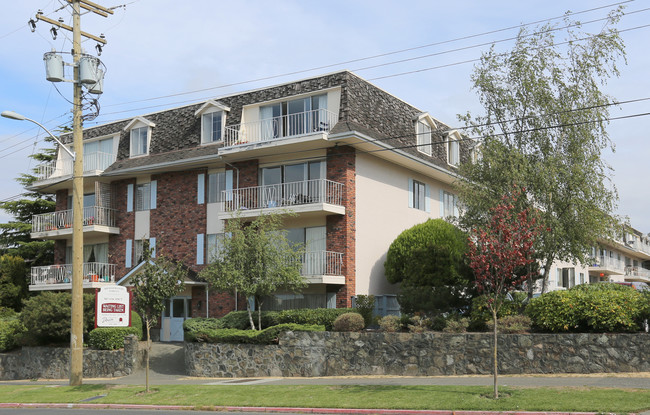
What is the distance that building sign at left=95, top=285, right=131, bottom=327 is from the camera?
2281 centimetres

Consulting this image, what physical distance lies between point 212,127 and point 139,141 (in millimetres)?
5060

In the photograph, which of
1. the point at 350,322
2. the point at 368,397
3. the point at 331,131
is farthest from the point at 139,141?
the point at 368,397

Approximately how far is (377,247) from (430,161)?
5.11m

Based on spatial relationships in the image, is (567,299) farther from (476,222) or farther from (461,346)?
(476,222)

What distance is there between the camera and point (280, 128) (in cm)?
2811

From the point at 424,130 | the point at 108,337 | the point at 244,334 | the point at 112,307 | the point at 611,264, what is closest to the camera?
the point at 244,334

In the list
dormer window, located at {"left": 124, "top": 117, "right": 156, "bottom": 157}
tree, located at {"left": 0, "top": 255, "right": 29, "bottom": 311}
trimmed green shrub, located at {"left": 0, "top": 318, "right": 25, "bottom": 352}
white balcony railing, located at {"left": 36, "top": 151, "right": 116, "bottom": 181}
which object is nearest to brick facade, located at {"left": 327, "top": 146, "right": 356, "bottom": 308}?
dormer window, located at {"left": 124, "top": 117, "right": 156, "bottom": 157}

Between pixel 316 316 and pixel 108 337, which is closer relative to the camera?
pixel 316 316

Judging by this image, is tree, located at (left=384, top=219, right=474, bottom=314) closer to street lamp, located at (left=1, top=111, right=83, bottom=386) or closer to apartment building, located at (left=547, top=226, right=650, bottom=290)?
street lamp, located at (left=1, top=111, right=83, bottom=386)

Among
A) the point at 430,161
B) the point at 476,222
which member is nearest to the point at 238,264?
the point at 476,222

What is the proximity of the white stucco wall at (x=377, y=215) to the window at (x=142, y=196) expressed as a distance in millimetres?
11647

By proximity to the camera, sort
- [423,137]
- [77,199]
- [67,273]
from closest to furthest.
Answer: [77,199]
[423,137]
[67,273]

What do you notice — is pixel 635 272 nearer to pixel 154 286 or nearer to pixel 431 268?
pixel 431 268

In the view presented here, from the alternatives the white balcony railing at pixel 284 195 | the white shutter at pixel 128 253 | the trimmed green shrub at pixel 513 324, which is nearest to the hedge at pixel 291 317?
the white balcony railing at pixel 284 195
